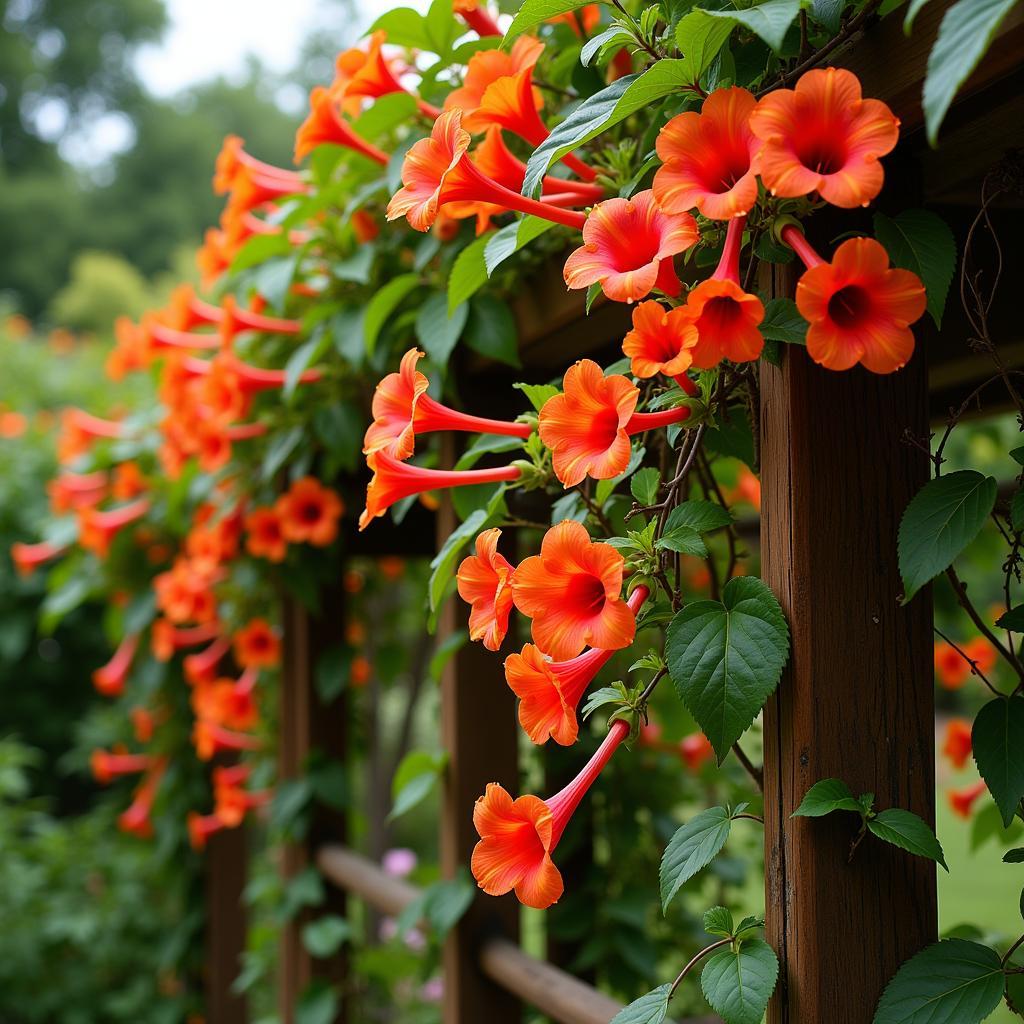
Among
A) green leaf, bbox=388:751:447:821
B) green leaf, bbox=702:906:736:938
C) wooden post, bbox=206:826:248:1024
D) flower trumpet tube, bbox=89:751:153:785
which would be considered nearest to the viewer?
green leaf, bbox=702:906:736:938

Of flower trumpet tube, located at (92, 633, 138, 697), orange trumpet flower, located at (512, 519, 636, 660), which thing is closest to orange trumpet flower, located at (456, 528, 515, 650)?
orange trumpet flower, located at (512, 519, 636, 660)

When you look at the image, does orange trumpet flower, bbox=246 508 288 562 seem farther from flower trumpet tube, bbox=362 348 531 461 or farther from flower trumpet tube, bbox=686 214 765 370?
flower trumpet tube, bbox=686 214 765 370

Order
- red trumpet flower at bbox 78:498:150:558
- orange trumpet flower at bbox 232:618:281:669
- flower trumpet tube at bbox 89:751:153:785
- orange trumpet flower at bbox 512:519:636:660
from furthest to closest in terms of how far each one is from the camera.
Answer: flower trumpet tube at bbox 89:751:153:785 → red trumpet flower at bbox 78:498:150:558 → orange trumpet flower at bbox 232:618:281:669 → orange trumpet flower at bbox 512:519:636:660

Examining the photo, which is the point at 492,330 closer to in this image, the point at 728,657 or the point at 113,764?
the point at 728,657

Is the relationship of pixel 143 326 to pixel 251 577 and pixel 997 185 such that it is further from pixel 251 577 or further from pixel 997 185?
pixel 997 185

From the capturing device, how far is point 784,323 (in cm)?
95

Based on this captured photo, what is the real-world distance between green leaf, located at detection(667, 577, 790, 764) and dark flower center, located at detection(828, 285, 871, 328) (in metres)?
0.26

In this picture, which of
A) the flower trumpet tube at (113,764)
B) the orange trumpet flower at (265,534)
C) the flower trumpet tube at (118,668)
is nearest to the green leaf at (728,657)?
the orange trumpet flower at (265,534)

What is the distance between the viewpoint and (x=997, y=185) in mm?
1071

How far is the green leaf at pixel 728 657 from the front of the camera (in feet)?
3.03

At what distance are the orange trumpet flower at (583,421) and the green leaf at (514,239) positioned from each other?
0.68 feet

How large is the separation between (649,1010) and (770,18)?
0.89 metres

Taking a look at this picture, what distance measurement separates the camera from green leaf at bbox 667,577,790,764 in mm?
925

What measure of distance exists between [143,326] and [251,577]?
78 centimetres
